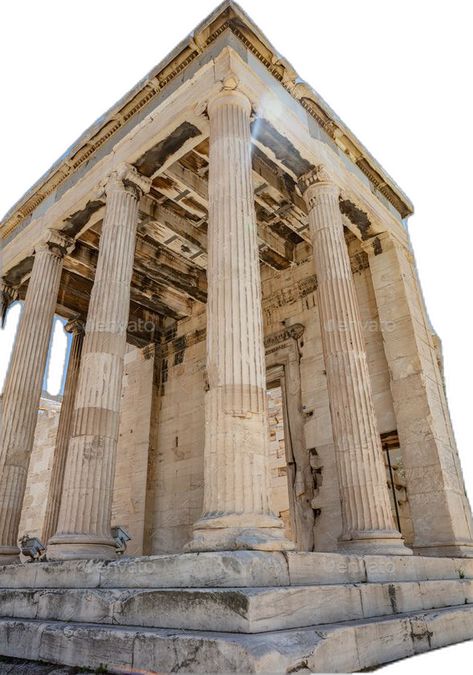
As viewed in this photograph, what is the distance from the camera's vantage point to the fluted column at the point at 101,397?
7551 millimetres

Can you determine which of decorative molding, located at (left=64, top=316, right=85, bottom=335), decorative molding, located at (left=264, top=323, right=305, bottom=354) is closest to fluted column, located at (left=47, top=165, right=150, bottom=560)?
decorative molding, located at (left=264, top=323, right=305, bottom=354)

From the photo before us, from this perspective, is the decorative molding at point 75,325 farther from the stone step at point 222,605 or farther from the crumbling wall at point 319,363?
the stone step at point 222,605

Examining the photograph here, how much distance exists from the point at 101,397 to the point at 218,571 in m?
4.85

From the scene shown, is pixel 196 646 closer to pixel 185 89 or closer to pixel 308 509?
pixel 308 509

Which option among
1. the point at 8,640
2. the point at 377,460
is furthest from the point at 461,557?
the point at 8,640

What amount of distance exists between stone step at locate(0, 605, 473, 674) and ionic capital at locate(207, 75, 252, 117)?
884 centimetres

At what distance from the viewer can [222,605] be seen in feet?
13.1

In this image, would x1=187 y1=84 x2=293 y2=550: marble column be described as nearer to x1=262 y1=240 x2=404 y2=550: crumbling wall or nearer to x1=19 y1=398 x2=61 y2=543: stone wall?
x1=262 y1=240 x2=404 y2=550: crumbling wall

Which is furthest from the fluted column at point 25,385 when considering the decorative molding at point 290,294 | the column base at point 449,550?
the column base at point 449,550

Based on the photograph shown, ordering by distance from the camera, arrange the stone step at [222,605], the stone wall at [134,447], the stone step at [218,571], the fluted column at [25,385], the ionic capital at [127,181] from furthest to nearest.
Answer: the stone wall at [134,447] < the ionic capital at [127,181] < the fluted column at [25,385] < the stone step at [218,571] < the stone step at [222,605]

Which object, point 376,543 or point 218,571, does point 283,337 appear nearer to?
point 376,543

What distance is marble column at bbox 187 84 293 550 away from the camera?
216 inches

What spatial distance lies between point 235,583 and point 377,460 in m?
4.83

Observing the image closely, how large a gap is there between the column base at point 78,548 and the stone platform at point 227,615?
622 millimetres
